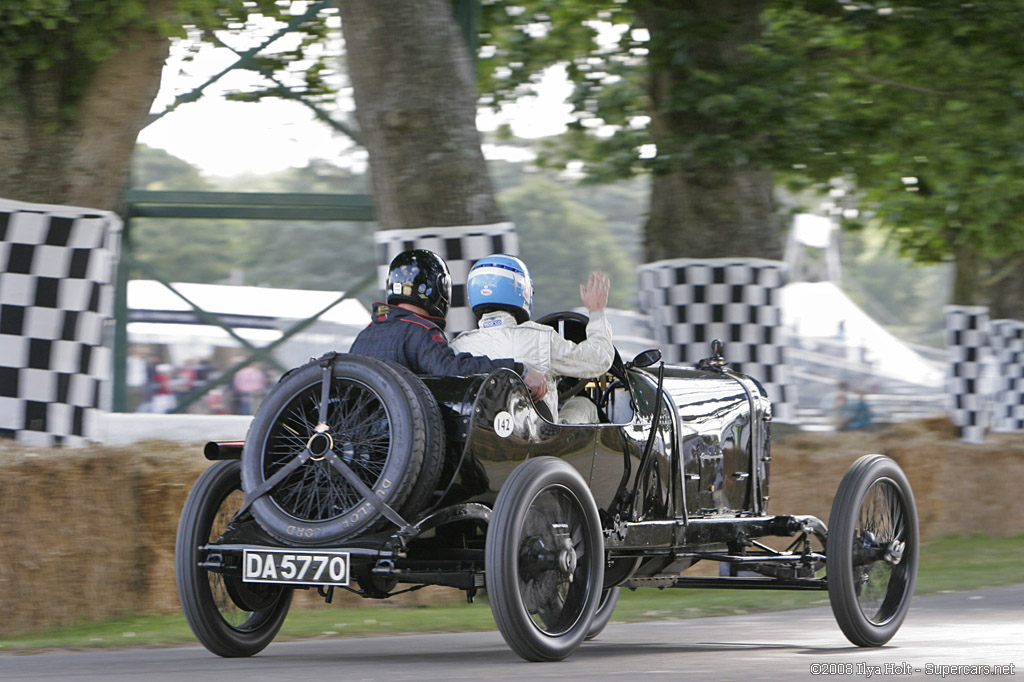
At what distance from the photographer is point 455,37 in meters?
9.35

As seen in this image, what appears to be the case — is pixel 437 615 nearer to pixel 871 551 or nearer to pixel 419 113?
pixel 871 551

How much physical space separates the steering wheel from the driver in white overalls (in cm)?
25

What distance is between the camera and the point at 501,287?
6.17 metres

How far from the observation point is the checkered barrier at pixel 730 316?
13.1 meters

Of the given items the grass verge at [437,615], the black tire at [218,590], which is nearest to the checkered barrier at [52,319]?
the grass verge at [437,615]

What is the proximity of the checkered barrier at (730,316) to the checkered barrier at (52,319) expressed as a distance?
609cm

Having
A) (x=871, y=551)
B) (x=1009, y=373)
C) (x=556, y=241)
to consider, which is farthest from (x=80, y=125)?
(x=556, y=241)

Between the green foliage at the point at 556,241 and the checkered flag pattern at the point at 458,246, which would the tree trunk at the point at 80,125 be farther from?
the green foliage at the point at 556,241

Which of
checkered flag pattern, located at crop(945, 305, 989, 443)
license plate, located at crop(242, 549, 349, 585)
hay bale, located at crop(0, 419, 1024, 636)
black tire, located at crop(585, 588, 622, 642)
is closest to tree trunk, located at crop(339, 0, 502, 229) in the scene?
hay bale, located at crop(0, 419, 1024, 636)

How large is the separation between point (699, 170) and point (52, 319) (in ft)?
22.4

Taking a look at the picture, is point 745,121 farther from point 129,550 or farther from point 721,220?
point 129,550

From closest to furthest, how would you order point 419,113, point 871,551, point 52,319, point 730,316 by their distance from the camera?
point 871,551 < point 52,319 < point 419,113 < point 730,316

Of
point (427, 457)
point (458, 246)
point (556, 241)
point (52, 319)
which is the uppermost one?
point (556, 241)

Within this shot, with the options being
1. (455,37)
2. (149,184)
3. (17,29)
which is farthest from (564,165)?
(149,184)
